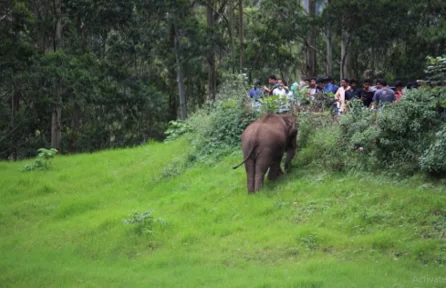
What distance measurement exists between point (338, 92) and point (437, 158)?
18.9 feet

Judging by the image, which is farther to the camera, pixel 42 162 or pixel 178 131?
pixel 178 131

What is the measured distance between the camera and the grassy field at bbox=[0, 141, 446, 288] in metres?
9.94

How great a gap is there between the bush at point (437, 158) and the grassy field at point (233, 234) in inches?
13.2

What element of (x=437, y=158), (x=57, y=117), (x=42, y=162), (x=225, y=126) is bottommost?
(x=42, y=162)

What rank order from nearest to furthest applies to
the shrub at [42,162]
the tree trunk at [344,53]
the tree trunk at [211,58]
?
the shrub at [42,162], the tree trunk at [344,53], the tree trunk at [211,58]

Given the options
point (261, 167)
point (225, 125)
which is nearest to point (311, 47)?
point (225, 125)

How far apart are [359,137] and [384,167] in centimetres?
85

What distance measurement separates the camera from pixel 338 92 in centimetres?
1794

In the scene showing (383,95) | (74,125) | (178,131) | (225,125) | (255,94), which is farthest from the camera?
(74,125)

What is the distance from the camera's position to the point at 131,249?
12.4 m

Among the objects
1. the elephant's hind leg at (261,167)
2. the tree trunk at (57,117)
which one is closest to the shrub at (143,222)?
the elephant's hind leg at (261,167)

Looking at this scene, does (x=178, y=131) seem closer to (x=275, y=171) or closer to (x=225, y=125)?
(x=225, y=125)

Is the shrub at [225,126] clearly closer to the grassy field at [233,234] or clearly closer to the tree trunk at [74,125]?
the grassy field at [233,234]

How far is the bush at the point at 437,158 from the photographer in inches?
490
